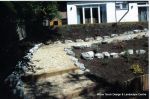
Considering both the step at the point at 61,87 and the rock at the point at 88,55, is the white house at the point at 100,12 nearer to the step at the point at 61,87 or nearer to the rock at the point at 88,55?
the rock at the point at 88,55

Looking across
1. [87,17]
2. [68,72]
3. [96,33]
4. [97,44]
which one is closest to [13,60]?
[68,72]

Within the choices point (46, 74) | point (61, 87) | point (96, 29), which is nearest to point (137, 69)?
point (61, 87)

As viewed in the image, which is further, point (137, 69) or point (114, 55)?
point (114, 55)

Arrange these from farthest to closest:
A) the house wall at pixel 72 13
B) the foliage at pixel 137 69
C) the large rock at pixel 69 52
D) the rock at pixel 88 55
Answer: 1. the house wall at pixel 72 13
2. the large rock at pixel 69 52
3. the rock at pixel 88 55
4. the foliage at pixel 137 69

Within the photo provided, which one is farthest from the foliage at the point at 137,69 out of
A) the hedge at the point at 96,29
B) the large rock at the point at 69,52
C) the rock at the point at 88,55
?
the hedge at the point at 96,29

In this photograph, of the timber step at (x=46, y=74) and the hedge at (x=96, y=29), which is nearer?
the timber step at (x=46, y=74)

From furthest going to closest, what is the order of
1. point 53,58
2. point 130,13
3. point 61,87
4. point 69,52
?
point 130,13 → point 69,52 → point 53,58 → point 61,87

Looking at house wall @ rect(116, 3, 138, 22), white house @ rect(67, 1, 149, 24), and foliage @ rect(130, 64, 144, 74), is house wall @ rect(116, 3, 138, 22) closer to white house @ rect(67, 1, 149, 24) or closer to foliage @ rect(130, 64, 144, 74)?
white house @ rect(67, 1, 149, 24)

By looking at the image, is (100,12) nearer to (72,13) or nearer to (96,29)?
(72,13)

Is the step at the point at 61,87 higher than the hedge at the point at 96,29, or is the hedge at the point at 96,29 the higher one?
the hedge at the point at 96,29

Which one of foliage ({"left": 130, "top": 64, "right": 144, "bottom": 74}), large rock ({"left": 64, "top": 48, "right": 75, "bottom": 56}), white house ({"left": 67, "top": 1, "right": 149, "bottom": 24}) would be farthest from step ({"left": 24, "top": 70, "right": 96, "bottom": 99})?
white house ({"left": 67, "top": 1, "right": 149, "bottom": 24})

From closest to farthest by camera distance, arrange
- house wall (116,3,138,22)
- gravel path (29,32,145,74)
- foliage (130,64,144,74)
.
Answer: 1. foliage (130,64,144,74)
2. gravel path (29,32,145,74)
3. house wall (116,3,138,22)

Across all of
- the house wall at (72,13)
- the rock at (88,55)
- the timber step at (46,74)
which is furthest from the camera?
the house wall at (72,13)

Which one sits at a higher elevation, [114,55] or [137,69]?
[114,55]
